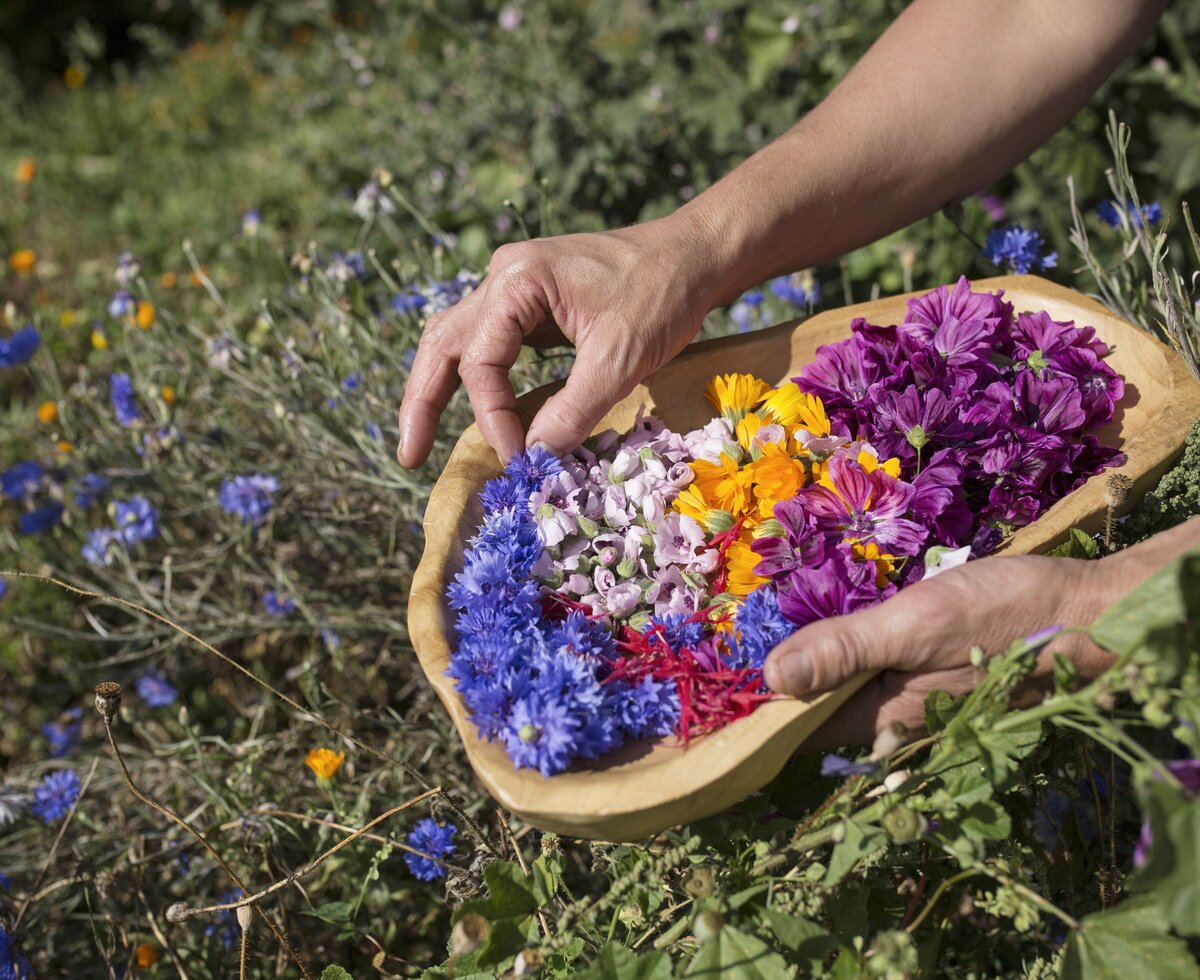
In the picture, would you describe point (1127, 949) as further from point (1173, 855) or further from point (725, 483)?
point (725, 483)

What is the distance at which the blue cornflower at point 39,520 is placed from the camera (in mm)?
1936

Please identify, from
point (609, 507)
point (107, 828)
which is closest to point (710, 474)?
point (609, 507)

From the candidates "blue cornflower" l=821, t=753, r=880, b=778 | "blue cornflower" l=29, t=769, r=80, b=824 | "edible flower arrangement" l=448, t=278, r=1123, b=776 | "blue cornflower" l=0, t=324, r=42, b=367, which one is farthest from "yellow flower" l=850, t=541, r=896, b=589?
"blue cornflower" l=0, t=324, r=42, b=367

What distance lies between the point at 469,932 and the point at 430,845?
40 centimetres

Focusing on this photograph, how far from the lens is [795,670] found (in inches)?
34.3

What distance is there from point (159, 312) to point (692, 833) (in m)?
1.37

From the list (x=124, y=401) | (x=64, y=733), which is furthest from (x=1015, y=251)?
(x=64, y=733)

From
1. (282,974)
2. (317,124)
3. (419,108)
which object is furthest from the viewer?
(317,124)

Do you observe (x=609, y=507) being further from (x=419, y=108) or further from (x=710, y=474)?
(x=419, y=108)

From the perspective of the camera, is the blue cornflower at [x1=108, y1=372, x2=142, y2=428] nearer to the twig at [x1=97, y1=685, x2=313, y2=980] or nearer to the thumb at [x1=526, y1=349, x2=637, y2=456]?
the twig at [x1=97, y1=685, x2=313, y2=980]

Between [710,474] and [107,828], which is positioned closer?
[710,474]

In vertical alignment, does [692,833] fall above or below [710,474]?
below

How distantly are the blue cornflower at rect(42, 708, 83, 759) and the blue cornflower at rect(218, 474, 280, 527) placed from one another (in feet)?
1.60

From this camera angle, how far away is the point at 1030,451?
1130 mm
